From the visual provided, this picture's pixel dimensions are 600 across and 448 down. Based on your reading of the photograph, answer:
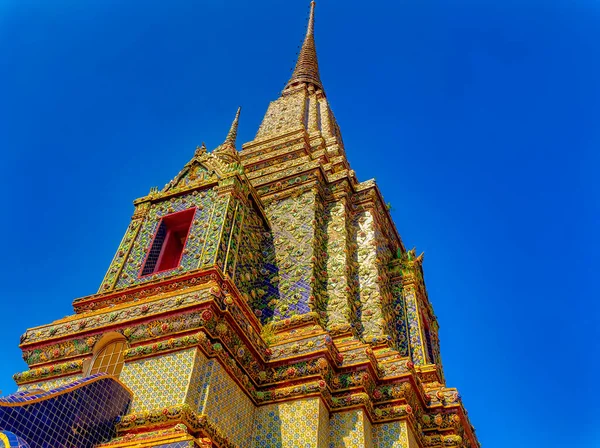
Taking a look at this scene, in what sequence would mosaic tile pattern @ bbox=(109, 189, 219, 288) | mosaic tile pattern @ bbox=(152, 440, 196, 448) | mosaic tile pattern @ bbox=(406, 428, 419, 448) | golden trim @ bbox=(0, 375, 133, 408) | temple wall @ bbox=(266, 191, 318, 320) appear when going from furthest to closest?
1. temple wall @ bbox=(266, 191, 318, 320)
2. mosaic tile pattern @ bbox=(109, 189, 219, 288)
3. mosaic tile pattern @ bbox=(406, 428, 419, 448)
4. mosaic tile pattern @ bbox=(152, 440, 196, 448)
5. golden trim @ bbox=(0, 375, 133, 408)

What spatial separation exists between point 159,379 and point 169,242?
4053mm

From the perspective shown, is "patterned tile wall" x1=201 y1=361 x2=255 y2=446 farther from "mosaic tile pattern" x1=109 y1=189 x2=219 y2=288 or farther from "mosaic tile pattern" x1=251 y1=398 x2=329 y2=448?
"mosaic tile pattern" x1=109 y1=189 x2=219 y2=288

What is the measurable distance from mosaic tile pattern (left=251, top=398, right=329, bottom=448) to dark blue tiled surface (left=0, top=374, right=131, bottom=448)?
75.4 inches

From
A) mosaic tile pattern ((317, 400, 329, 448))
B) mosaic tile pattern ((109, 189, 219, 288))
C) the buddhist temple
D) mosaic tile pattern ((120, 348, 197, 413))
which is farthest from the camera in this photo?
mosaic tile pattern ((109, 189, 219, 288))

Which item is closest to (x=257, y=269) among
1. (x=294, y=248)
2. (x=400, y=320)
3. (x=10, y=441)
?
(x=294, y=248)

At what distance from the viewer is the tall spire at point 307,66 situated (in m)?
23.6

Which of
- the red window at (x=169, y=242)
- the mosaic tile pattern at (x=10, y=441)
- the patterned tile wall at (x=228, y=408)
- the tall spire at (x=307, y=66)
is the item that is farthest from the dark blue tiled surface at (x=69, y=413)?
the tall spire at (x=307, y=66)

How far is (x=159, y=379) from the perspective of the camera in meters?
7.85

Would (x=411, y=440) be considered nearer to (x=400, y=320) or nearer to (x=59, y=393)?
(x=400, y=320)

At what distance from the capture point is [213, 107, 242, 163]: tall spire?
1351 cm

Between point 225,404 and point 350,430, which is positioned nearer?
point 225,404

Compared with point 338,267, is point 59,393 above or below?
below

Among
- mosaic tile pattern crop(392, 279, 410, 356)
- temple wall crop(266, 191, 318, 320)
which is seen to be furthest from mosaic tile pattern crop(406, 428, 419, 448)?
mosaic tile pattern crop(392, 279, 410, 356)

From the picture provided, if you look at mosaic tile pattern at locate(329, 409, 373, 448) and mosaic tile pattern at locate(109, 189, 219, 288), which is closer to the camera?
mosaic tile pattern at locate(329, 409, 373, 448)
